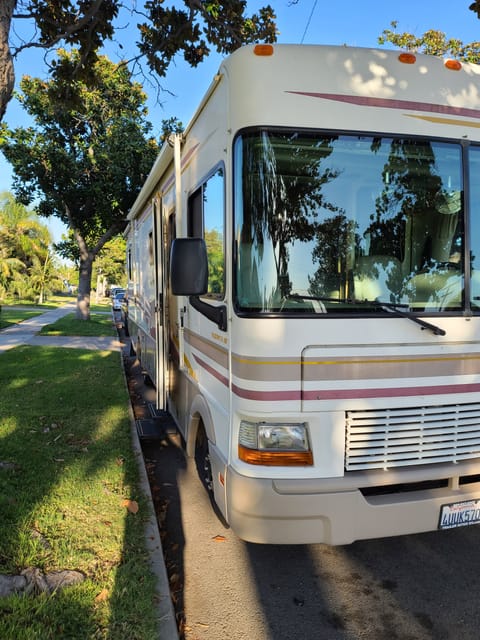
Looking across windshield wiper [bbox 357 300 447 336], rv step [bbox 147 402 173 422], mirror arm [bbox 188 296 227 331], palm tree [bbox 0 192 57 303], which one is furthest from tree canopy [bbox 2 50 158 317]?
palm tree [bbox 0 192 57 303]

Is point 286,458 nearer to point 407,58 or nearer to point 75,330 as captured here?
point 407,58

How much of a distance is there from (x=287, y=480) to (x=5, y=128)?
16.2 metres

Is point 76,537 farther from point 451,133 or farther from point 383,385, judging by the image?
point 451,133

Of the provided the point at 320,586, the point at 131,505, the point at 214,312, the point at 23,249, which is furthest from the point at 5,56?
the point at 23,249

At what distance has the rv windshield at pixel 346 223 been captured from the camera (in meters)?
2.76

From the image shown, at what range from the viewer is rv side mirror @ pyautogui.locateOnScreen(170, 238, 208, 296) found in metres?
3.00

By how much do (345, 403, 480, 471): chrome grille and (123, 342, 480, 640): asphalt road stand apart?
891 millimetres

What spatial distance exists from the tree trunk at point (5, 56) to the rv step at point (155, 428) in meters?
3.52

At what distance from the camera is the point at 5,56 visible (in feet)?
11.9

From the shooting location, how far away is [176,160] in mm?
4223

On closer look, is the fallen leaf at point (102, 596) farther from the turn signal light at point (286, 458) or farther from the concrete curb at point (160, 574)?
the turn signal light at point (286, 458)

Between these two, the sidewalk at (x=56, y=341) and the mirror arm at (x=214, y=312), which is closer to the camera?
the mirror arm at (x=214, y=312)

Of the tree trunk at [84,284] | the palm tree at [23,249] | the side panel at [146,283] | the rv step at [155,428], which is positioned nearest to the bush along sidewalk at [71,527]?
the rv step at [155,428]

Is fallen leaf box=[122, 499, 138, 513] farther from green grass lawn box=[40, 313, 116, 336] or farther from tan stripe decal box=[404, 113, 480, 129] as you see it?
green grass lawn box=[40, 313, 116, 336]
